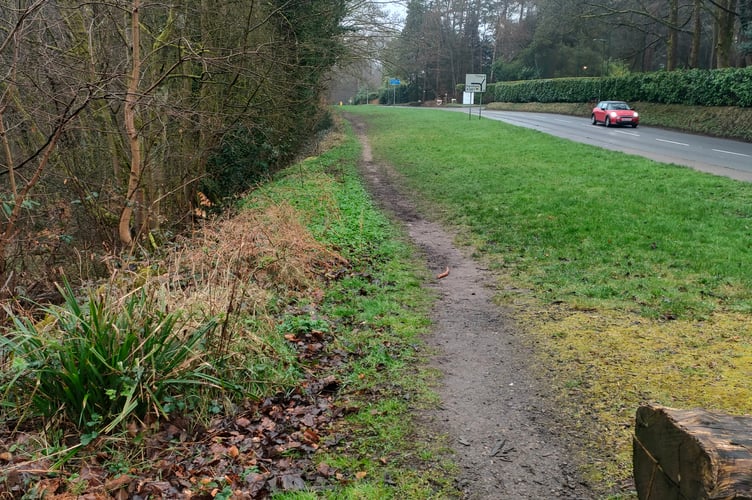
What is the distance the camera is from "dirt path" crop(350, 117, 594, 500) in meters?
3.65

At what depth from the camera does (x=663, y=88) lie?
3372 cm

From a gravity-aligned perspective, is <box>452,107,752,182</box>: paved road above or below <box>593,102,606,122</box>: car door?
below

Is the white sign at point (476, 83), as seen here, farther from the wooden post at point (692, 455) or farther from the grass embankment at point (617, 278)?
the wooden post at point (692, 455)

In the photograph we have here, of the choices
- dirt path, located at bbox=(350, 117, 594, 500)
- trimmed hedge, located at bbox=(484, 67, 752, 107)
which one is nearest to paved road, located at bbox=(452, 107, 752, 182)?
trimmed hedge, located at bbox=(484, 67, 752, 107)

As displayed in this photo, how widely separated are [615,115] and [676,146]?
9.95 m

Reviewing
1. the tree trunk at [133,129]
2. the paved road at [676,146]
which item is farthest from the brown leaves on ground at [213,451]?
the paved road at [676,146]

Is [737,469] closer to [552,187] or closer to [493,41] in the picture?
[552,187]

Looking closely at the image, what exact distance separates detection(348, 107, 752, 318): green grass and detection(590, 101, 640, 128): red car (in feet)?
45.1

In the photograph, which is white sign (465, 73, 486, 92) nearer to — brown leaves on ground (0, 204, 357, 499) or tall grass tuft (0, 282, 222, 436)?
brown leaves on ground (0, 204, 357, 499)

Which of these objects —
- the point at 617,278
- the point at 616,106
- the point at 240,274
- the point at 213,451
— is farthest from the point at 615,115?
the point at 213,451

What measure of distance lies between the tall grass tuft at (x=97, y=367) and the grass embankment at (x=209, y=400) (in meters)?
0.01

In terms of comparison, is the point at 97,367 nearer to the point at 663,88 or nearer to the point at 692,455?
the point at 692,455

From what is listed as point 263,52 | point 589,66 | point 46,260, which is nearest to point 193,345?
point 46,260

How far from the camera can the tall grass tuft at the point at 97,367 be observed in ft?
13.4
